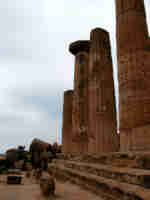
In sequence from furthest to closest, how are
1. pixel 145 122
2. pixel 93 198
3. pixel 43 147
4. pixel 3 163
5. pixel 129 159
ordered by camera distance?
pixel 43 147
pixel 3 163
pixel 145 122
pixel 129 159
pixel 93 198

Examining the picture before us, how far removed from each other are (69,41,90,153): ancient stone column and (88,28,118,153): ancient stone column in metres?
2.71

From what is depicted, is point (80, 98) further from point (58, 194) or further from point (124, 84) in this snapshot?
point (58, 194)

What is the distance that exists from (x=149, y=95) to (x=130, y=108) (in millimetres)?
934

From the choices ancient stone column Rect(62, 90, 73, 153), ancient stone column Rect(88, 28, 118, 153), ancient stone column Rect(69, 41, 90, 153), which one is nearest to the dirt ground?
ancient stone column Rect(88, 28, 118, 153)

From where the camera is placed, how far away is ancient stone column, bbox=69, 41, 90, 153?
1459 centimetres

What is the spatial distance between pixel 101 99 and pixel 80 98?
3768 millimetres

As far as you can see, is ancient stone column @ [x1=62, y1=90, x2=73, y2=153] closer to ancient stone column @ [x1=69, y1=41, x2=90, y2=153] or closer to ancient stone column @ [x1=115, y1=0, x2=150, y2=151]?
ancient stone column @ [x1=69, y1=41, x2=90, y2=153]

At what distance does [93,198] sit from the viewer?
421 centimetres

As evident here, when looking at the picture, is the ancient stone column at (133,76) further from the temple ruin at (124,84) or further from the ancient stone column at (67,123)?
the ancient stone column at (67,123)

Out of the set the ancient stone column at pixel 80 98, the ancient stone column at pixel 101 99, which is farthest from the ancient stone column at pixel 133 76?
the ancient stone column at pixel 80 98

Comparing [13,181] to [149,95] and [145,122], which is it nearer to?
[145,122]

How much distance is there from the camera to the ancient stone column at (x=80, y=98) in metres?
14.6

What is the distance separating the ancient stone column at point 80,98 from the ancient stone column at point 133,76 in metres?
6.40

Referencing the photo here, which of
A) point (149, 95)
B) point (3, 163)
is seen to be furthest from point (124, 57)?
point (3, 163)
